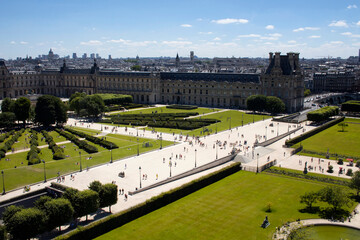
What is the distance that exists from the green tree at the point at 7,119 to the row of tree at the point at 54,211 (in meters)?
54.2

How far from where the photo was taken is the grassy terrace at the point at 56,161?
48750 millimetres

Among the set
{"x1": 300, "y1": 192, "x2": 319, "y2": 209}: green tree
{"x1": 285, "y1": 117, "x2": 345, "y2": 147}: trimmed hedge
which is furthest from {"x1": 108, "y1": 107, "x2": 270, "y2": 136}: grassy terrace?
{"x1": 300, "y1": 192, "x2": 319, "y2": 209}: green tree

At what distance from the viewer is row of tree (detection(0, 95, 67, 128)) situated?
275 ft

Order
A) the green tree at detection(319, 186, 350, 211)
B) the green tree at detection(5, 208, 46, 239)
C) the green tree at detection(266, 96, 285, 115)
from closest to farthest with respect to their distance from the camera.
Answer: the green tree at detection(5, 208, 46, 239) → the green tree at detection(319, 186, 350, 211) → the green tree at detection(266, 96, 285, 115)

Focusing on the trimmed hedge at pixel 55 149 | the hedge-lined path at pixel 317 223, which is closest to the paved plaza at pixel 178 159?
the trimmed hedge at pixel 55 149

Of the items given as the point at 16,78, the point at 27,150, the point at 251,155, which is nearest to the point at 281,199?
the point at 251,155

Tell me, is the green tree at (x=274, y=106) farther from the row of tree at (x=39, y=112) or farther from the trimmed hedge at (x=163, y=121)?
the row of tree at (x=39, y=112)

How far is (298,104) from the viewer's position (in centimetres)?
12138

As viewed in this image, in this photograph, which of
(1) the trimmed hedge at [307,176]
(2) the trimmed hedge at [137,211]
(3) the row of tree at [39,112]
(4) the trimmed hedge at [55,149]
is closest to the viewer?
(2) the trimmed hedge at [137,211]

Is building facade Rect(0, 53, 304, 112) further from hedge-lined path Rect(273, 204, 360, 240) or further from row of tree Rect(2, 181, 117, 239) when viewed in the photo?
row of tree Rect(2, 181, 117, 239)

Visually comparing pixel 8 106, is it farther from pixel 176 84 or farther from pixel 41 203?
pixel 41 203

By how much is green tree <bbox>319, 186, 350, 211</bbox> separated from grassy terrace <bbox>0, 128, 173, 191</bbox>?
32788 mm

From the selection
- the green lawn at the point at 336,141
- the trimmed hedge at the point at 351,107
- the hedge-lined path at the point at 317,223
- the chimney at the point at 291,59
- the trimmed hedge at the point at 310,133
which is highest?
the chimney at the point at 291,59

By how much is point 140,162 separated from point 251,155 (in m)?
19.4
